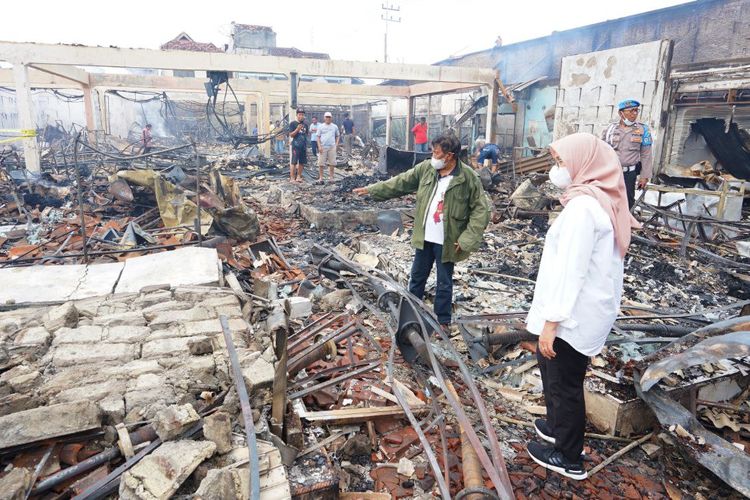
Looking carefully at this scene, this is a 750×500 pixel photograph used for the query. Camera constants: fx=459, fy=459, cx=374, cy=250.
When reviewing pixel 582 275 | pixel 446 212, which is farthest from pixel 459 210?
pixel 582 275

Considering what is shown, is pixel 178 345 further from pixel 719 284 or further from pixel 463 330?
pixel 719 284

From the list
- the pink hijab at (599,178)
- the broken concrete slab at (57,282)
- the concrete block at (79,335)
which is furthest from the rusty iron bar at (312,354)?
the pink hijab at (599,178)

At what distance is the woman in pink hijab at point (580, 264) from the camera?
217 centimetres

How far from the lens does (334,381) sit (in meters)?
3.07

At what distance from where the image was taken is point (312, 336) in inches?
144

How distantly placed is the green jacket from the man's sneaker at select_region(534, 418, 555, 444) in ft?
4.94

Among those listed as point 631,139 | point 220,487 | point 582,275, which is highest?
point 631,139

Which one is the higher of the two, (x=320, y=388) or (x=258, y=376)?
(x=258, y=376)

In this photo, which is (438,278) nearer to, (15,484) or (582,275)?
(582,275)

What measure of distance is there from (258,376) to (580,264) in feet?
6.02

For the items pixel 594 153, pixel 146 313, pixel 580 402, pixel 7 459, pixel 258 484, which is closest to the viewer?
pixel 258 484

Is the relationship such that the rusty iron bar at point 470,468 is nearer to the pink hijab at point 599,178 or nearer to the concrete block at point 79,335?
the pink hijab at point 599,178

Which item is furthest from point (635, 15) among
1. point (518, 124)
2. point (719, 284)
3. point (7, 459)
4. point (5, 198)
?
point (7, 459)

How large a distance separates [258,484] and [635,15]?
80.5 feet
